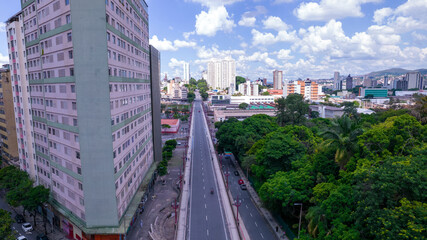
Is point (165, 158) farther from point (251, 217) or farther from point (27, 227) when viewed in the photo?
point (27, 227)

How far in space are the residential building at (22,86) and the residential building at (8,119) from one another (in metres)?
12.1

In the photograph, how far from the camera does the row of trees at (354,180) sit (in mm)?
19469

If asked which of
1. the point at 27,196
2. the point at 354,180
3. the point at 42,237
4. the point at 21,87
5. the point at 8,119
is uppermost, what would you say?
the point at 21,87

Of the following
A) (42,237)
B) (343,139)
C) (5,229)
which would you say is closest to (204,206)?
(42,237)

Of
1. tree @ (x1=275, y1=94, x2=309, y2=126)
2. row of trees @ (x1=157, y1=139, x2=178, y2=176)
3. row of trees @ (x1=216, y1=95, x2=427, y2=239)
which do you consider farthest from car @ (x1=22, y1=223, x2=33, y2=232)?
tree @ (x1=275, y1=94, x2=309, y2=126)

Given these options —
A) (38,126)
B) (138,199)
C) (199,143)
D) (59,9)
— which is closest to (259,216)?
(138,199)

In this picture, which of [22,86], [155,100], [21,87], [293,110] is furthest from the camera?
[293,110]

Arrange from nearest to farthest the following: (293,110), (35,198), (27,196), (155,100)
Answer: (35,198), (27,196), (155,100), (293,110)

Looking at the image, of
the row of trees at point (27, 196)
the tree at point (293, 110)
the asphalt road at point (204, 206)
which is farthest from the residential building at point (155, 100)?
the tree at point (293, 110)

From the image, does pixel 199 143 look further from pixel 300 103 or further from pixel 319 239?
pixel 319 239

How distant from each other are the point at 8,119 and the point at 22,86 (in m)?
19.5

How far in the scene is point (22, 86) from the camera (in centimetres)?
4097

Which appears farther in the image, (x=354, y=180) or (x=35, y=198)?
(x=35, y=198)

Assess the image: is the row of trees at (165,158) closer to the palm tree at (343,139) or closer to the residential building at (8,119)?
the residential building at (8,119)
